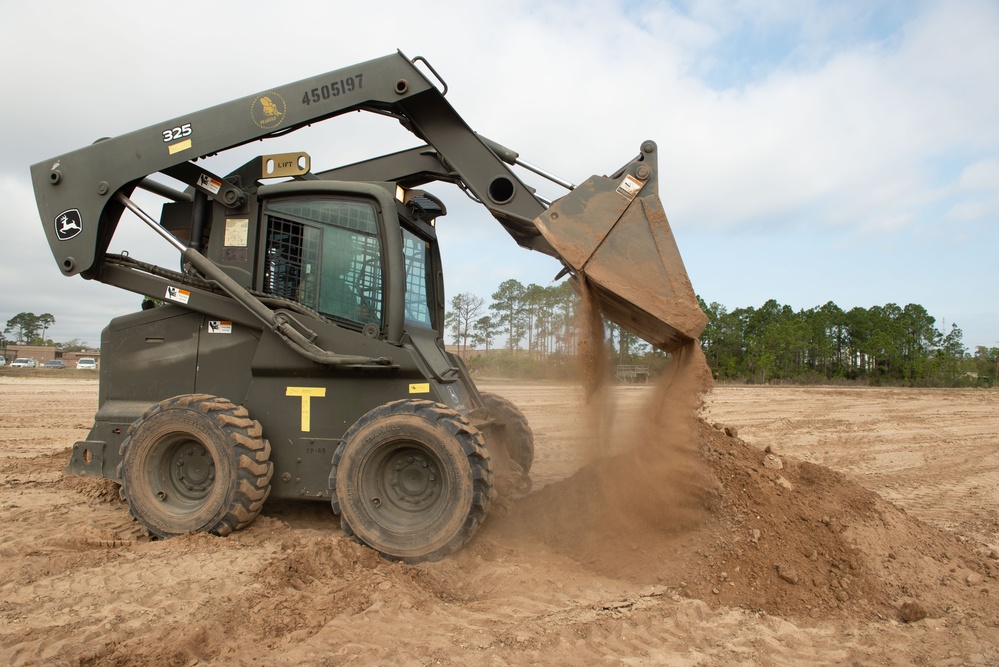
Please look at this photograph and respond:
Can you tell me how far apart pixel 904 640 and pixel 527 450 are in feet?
12.5

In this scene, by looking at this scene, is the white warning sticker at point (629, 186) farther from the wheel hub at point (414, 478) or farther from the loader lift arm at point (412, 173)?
the wheel hub at point (414, 478)

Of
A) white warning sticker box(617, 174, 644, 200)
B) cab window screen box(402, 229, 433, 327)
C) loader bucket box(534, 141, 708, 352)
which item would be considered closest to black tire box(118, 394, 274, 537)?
cab window screen box(402, 229, 433, 327)

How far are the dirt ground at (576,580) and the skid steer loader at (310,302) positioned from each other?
458 millimetres

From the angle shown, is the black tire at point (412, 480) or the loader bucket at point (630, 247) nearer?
the black tire at point (412, 480)

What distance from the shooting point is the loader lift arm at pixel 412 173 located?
5008 mm

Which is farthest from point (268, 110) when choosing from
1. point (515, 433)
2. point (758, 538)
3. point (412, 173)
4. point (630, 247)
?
point (758, 538)

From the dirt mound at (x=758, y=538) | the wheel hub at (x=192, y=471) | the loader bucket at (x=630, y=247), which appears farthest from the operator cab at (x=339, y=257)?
the dirt mound at (x=758, y=538)

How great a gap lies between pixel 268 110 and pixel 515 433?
3.73 metres

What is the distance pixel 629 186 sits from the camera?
508cm

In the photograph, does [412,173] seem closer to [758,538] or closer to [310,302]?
[310,302]

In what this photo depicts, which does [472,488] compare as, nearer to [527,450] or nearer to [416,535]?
[416,535]

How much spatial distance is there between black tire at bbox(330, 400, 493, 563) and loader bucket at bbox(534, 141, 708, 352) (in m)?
1.46

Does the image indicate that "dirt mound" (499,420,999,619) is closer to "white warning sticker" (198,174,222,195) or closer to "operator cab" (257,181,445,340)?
"operator cab" (257,181,445,340)

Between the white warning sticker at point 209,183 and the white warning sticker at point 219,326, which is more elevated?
the white warning sticker at point 209,183
